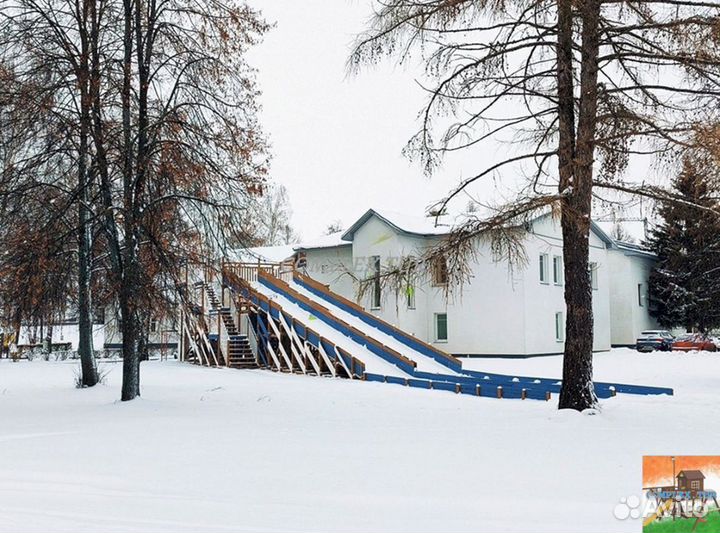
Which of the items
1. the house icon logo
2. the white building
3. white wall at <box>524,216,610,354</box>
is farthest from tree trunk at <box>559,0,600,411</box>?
white wall at <box>524,216,610,354</box>

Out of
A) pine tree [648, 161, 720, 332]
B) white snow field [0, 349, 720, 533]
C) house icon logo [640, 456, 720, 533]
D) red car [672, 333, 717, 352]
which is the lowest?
white snow field [0, 349, 720, 533]

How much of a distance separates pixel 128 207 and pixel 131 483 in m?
8.48

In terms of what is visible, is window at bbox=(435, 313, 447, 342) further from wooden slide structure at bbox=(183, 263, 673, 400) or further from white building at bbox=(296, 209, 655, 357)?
wooden slide structure at bbox=(183, 263, 673, 400)

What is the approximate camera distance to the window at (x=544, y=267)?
3330cm

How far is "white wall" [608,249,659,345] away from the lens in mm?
42000

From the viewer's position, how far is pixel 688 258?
27.6 meters

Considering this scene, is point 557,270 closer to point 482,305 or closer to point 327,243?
point 482,305

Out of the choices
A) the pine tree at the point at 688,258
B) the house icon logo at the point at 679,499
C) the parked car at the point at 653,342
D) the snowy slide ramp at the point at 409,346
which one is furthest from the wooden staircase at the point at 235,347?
the house icon logo at the point at 679,499

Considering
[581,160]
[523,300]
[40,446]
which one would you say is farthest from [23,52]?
[523,300]

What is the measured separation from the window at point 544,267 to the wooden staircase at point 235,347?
13681mm

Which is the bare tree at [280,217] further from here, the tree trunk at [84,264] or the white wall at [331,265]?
the tree trunk at [84,264]

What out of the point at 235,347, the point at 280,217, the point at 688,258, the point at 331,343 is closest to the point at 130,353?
the point at 331,343

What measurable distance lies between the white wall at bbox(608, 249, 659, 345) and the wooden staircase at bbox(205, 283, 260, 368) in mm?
23257

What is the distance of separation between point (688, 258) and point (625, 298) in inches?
592
